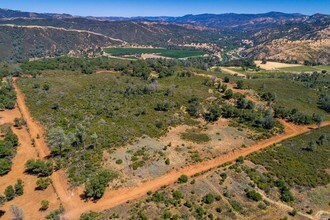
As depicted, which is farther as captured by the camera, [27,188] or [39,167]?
[39,167]

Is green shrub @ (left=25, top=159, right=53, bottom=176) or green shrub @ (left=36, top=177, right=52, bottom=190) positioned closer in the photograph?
green shrub @ (left=36, top=177, right=52, bottom=190)

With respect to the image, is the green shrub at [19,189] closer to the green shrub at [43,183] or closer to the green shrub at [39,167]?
the green shrub at [43,183]

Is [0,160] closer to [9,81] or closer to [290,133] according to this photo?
[9,81]

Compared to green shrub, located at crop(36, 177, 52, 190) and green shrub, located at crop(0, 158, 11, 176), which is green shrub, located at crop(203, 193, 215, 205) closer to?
green shrub, located at crop(36, 177, 52, 190)

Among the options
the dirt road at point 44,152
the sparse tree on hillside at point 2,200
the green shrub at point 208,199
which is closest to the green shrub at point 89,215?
the dirt road at point 44,152

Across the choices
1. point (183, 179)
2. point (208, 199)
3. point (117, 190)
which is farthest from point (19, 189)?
point (208, 199)

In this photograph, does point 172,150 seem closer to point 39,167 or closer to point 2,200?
point 39,167

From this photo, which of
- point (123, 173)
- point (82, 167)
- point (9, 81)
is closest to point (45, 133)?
point (82, 167)

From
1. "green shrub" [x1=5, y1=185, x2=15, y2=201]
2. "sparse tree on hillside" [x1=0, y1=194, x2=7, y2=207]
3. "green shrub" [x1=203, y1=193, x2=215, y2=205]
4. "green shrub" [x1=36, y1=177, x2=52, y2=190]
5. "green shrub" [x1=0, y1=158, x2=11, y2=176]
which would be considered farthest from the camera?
"green shrub" [x1=0, y1=158, x2=11, y2=176]

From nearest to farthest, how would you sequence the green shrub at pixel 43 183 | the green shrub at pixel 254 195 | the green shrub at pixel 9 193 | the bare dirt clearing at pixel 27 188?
1. the bare dirt clearing at pixel 27 188
2. the green shrub at pixel 9 193
3. the green shrub at pixel 254 195
4. the green shrub at pixel 43 183

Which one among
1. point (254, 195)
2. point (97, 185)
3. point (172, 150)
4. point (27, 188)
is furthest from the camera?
point (172, 150)

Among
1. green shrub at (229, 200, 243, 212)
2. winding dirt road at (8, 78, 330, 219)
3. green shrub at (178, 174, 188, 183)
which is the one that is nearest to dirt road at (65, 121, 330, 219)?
winding dirt road at (8, 78, 330, 219)

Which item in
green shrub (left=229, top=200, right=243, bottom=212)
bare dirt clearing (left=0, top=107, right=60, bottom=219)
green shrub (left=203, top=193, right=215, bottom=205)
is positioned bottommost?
bare dirt clearing (left=0, top=107, right=60, bottom=219)
